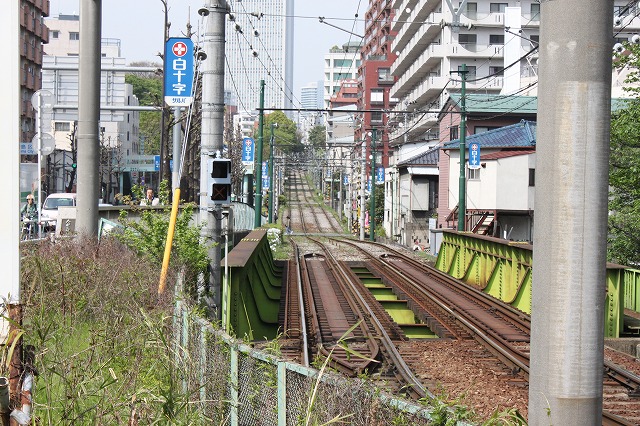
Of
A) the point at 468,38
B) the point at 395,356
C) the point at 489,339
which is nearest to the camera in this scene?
the point at 395,356

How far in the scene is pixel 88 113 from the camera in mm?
14836

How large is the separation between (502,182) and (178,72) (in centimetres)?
3076

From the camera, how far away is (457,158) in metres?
49.0

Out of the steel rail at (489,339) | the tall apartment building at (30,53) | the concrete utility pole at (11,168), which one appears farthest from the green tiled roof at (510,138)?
the concrete utility pole at (11,168)

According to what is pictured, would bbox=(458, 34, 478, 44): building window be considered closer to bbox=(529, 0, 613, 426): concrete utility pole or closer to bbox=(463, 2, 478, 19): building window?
bbox=(463, 2, 478, 19): building window

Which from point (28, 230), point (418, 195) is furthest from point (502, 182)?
point (28, 230)

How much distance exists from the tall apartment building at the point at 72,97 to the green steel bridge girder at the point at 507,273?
11.8m

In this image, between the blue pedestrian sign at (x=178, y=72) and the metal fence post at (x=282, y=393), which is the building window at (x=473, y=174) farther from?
the metal fence post at (x=282, y=393)

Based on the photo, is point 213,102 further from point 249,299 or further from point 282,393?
point 282,393

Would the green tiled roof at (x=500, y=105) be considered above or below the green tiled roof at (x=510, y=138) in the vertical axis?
above

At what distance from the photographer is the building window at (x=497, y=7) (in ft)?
220

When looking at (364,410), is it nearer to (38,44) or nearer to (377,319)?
(377,319)

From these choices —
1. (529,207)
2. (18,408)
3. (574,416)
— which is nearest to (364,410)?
(574,416)

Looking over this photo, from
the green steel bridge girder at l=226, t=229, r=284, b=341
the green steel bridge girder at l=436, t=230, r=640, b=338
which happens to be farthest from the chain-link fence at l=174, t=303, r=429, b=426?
the green steel bridge girder at l=436, t=230, r=640, b=338
